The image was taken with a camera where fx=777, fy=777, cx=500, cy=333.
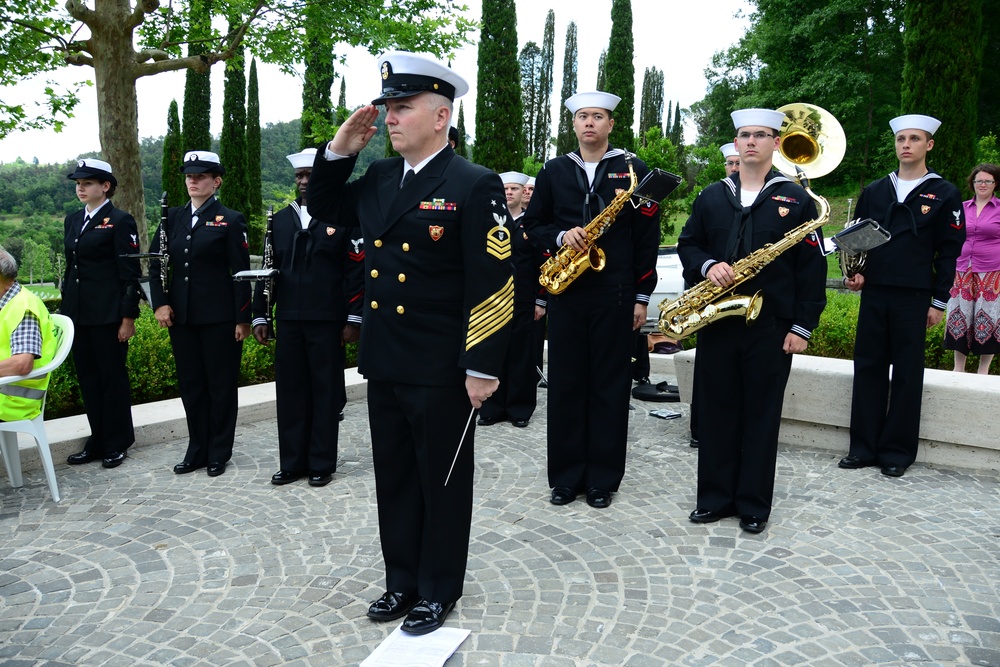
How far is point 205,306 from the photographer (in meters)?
5.63

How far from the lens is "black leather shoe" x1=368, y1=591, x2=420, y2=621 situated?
3510 mm

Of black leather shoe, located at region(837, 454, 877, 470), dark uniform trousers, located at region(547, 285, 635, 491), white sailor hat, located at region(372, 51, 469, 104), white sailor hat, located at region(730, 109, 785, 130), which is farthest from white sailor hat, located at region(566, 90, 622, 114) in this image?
black leather shoe, located at region(837, 454, 877, 470)

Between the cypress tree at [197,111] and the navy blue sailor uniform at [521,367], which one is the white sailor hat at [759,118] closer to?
the navy blue sailor uniform at [521,367]

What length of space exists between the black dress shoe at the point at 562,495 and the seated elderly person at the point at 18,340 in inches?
133

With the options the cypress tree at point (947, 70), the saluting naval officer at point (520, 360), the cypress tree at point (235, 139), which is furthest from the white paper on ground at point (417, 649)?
the cypress tree at point (235, 139)

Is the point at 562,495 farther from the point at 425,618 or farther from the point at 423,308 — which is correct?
the point at 423,308

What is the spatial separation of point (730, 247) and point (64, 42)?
9990 mm

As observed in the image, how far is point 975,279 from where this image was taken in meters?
7.48

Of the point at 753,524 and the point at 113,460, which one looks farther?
the point at 113,460

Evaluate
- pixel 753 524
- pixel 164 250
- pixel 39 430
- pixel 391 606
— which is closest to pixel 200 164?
pixel 164 250

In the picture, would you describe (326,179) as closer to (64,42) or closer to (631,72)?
(64,42)

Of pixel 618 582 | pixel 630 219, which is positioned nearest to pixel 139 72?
pixel 630 219

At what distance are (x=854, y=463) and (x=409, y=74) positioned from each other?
4.48m

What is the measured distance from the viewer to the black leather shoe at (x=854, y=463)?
5.78 metres
